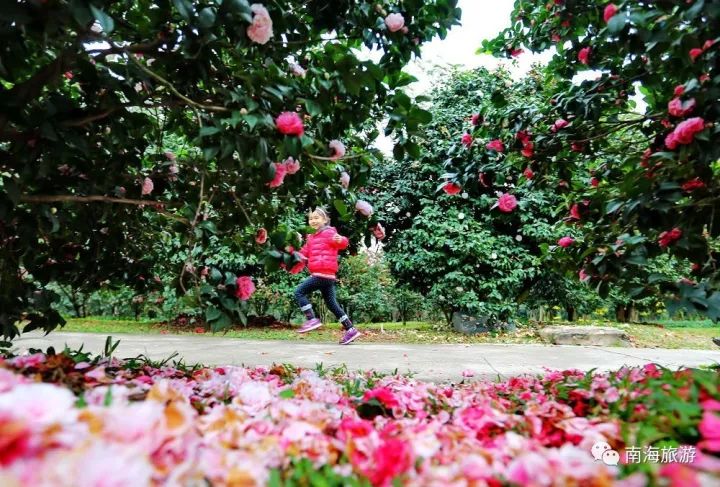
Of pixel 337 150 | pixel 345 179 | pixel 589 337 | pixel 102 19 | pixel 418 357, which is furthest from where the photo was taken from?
pixel 589 337

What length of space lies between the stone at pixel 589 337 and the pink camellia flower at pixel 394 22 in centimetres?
470

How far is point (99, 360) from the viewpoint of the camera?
180cm

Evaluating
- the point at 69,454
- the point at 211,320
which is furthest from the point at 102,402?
the point at 211,320

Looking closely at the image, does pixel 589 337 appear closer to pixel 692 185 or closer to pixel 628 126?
pixel 628 126

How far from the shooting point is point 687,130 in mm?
1421

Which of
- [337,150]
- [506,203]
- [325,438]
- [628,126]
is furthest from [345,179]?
[628,126]

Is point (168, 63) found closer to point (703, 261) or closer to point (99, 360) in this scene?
point (99, 360)

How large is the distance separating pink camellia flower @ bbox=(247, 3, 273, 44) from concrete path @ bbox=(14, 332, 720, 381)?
1935 millimetres

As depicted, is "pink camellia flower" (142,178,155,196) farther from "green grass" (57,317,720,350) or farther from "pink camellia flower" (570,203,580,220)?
"green grass" (57,317,720,350)

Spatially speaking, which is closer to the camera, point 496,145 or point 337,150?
point 337,150

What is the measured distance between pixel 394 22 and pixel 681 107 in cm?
107

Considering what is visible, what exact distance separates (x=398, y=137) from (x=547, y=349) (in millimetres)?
3050

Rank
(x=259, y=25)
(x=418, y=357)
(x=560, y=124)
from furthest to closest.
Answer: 1. (x=418, y=357)
2. (x=560, y=124)
3. (x=259, y=25)

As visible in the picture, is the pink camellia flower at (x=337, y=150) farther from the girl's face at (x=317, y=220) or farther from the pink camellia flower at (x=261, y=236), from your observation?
the girl's face at (x=317, y=220)
